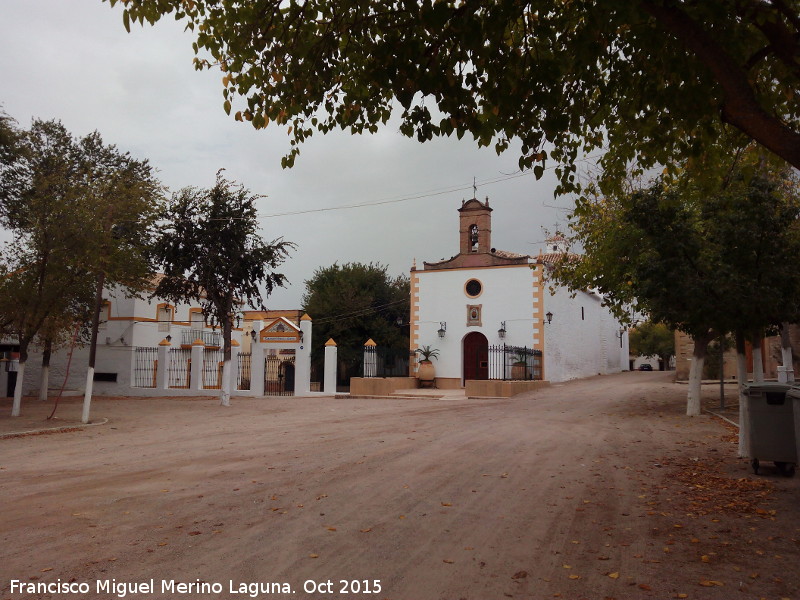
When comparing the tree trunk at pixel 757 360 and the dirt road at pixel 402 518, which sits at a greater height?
the tree trunk at pixel 757 360

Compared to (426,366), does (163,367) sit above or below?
below

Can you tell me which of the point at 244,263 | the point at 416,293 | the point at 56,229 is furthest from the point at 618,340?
the point at 56,229

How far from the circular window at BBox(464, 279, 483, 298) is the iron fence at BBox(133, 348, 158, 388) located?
48.5 ft

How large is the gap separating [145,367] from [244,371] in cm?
443

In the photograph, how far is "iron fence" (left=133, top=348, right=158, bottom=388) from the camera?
90.5 ft

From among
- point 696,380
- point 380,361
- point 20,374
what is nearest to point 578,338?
point 380,361

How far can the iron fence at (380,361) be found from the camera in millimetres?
26703

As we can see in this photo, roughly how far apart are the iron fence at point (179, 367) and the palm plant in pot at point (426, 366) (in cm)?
1040

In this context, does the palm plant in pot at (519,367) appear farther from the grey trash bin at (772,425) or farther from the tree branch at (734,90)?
the tree branch at (734,90)

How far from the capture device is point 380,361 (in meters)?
28.2

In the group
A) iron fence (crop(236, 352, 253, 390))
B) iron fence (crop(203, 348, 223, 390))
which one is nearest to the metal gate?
iron fence (crop(236, 352, 253, 390))

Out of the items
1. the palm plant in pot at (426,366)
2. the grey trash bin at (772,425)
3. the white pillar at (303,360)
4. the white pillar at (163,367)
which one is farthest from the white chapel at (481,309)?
the grey trash bin at (772,425)

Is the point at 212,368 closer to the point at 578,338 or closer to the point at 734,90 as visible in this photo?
the point at 578,338

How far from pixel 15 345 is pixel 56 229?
16.2m
